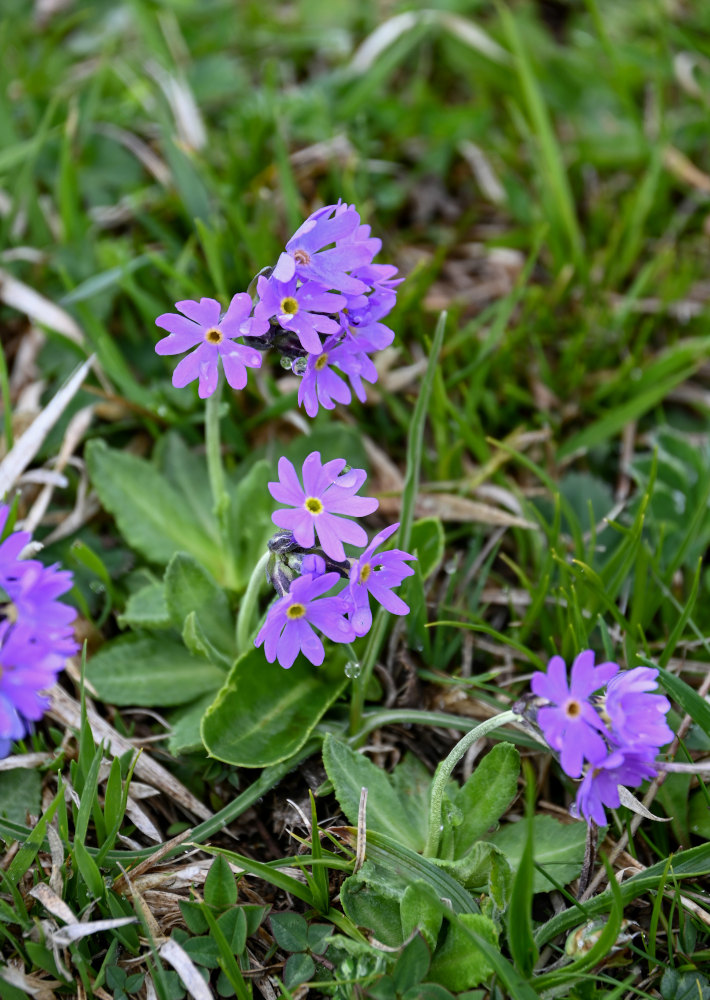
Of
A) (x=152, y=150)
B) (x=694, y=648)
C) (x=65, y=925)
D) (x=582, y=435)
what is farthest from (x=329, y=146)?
(x=65, y=925)

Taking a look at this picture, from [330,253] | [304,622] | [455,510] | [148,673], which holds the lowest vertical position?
[455,510]

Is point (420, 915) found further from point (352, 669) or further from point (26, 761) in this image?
point (26, 761)

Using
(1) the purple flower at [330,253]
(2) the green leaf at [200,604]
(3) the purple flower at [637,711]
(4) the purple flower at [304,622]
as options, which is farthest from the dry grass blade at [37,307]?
(3) the purple flower at [637,711]

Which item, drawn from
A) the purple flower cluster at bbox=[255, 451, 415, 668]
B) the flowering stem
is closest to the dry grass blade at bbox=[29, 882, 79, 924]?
the purple flower cluster at bbox=[255, 451, 415, 668]

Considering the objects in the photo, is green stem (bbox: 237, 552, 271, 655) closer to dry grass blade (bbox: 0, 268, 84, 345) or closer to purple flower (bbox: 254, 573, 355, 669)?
purple flower (bbox: 254, 573, 355, 669)

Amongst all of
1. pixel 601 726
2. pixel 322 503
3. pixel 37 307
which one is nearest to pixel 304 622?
pixel 322 503

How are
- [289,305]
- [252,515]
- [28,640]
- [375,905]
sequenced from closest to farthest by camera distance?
[28,640] → [289,305] → [375,905] → [252,515]

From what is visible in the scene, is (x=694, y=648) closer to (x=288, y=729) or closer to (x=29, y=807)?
(x=288, y=729)
